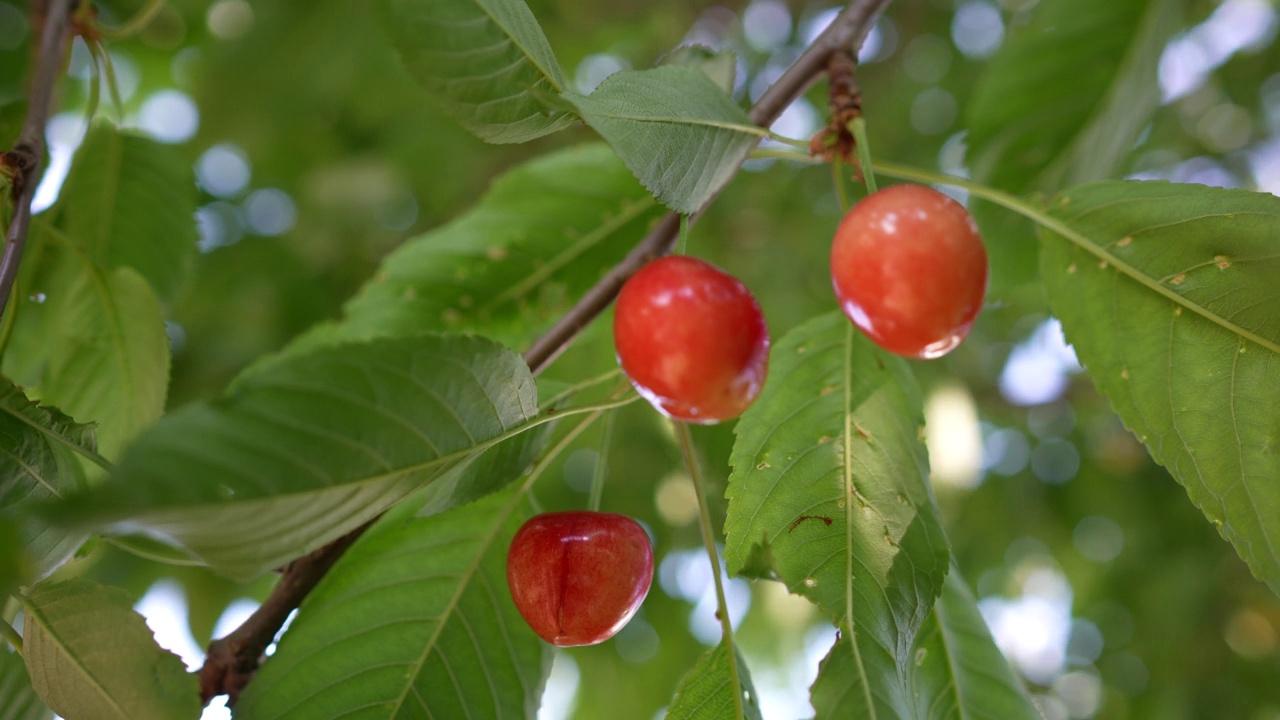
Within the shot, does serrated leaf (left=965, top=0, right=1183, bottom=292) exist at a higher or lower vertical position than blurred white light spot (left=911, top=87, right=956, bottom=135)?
lower

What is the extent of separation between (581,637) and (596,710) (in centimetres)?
245

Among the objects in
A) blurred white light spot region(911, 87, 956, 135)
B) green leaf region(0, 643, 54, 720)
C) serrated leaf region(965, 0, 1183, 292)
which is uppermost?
blurred white light spot region(911, 87, 956, 135)

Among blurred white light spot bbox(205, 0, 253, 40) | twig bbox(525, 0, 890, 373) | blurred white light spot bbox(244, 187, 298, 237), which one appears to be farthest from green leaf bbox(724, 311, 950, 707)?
blurred white light spot bbox(244, 187, 298, 237)

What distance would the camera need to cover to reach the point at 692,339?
767mm

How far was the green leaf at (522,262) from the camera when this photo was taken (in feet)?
5.53

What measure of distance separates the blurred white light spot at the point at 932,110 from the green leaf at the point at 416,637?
301 centimetres

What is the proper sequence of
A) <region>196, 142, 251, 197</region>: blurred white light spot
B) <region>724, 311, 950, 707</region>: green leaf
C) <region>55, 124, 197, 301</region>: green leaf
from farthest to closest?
1. <region>196, 142, 251, 197</region>: blurred white light spot
2. <region>55, 124, 197, 301</region>: green leaf
3. <region>724, 311, 950, 707</region>: green leaf

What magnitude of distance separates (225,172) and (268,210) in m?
0.23

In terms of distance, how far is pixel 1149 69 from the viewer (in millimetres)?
1894

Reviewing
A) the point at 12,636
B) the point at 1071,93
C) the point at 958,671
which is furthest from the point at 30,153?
the point at 1071,93

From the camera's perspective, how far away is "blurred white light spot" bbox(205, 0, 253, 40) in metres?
3.09

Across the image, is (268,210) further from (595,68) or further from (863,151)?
(863,151)

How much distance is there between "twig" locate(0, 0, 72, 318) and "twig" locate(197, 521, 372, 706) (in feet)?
1.44

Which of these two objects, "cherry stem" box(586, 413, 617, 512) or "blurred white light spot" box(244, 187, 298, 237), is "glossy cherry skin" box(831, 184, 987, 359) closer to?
"cherry stem" box(586, 413, 617, 512)
